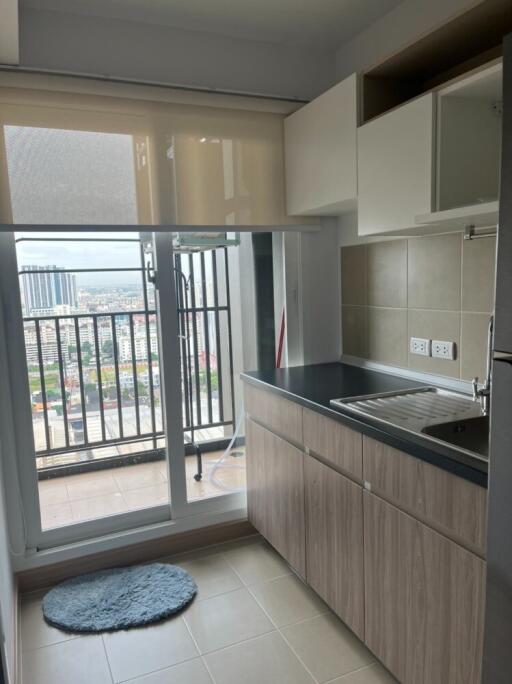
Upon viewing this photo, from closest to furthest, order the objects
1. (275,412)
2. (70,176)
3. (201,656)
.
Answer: (201,656) → (70,176) → (275,412)

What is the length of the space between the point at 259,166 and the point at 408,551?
1.81 meters

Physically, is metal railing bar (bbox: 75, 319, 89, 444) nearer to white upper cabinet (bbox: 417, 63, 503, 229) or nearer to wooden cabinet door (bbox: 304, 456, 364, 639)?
wooden cabinet door (bbox: 304, 456, 364, 639)

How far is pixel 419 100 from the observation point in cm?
169

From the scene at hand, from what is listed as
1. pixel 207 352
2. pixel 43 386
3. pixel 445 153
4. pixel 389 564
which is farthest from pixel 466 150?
pixel 43 386

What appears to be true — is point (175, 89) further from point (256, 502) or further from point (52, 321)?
point (256, 502)

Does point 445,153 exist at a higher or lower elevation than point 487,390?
higher

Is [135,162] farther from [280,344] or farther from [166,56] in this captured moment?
[280,344]

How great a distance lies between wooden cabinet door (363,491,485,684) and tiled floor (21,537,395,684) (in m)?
0.25

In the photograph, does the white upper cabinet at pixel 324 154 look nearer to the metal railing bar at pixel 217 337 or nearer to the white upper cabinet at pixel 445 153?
the white upper cabinet at pixel 445 153

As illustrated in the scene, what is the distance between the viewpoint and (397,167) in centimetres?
182

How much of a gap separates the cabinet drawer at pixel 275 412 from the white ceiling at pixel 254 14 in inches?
65.3

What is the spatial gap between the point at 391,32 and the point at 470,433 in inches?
68.9

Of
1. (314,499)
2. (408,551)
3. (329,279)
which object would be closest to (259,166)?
(329,279)

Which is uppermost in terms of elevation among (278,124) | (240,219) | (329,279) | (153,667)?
(278,124)
